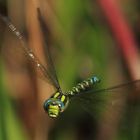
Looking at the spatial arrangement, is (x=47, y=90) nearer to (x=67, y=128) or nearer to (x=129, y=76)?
(x=67, y=128)

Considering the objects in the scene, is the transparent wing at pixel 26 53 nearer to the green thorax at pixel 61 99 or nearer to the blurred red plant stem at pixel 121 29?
the green thorax at pixel 61 99

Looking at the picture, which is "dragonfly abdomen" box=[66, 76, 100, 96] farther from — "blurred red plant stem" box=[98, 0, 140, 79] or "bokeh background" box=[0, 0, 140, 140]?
"blurred red plant stem" box=[98, 0, 140, 79]

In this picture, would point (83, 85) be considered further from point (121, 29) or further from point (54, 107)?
point (121, 29)

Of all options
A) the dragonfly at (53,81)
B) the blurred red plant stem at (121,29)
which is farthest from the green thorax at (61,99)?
the blurred red plant stem at (121,29)


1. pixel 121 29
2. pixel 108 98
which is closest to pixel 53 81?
pixel 108 98

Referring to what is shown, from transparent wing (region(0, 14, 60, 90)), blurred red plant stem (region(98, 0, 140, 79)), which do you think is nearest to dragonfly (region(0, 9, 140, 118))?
transparent wing (region(0, 14, 60, 90))
